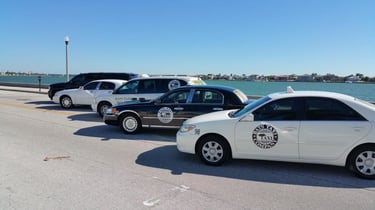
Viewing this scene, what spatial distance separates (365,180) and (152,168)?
12.0 ft

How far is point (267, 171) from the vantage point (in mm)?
4816

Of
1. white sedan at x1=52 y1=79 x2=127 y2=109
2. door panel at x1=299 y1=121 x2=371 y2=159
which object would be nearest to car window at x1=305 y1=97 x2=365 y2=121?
door panel at x1=299 y1=121 x2=371 y2=159

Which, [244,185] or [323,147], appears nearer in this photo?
[244,185]

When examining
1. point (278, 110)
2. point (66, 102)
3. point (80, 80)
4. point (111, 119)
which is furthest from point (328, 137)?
point (80, 80)

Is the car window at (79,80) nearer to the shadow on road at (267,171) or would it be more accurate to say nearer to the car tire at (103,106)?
the car tire at (103,106)

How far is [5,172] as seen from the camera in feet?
15.1

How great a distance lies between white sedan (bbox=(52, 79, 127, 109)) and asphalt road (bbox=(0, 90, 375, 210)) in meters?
6.44

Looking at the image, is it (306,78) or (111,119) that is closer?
(111,119)

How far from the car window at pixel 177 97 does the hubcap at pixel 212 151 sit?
8.26 feet

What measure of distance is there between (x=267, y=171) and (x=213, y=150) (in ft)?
3.46

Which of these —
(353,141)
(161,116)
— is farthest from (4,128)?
(353,141)

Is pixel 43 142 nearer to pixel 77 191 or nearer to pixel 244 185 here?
pixel 77 191

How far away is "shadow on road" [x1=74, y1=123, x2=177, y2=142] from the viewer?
24.0ft

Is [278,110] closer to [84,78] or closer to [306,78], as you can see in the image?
[84,78]
